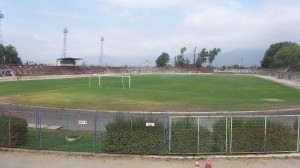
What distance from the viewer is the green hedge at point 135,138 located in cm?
1841

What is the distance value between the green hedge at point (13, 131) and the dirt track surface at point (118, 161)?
1.67 meters

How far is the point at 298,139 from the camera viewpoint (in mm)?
19219

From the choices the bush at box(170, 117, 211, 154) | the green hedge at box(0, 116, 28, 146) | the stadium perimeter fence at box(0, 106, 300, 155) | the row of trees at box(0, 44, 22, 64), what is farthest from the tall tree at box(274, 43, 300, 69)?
the green hedge at box(0, 116, 28, 146)

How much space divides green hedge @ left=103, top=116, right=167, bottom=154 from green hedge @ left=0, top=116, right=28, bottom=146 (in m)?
4.56

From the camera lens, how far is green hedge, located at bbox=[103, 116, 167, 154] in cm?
1841

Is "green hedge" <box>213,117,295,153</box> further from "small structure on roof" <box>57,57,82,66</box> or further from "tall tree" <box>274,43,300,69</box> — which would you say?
"small structure on roof" <box>57,57,82,66</box>

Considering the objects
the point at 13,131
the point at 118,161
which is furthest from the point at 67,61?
the point at 118,161

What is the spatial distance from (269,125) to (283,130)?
2.26 ft

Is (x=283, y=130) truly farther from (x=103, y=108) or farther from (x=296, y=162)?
(x=103, y=108)

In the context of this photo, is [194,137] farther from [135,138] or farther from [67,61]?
[67,61]

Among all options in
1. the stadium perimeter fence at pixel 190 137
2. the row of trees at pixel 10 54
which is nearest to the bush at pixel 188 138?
the stadium perimeter fence at pixel 190 137

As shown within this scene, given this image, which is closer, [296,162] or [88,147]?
[296,162]

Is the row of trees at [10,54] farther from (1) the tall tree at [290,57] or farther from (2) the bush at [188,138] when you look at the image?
(2) the bush at [188,138]

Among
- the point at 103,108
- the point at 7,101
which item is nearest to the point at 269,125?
the point at 103,108
